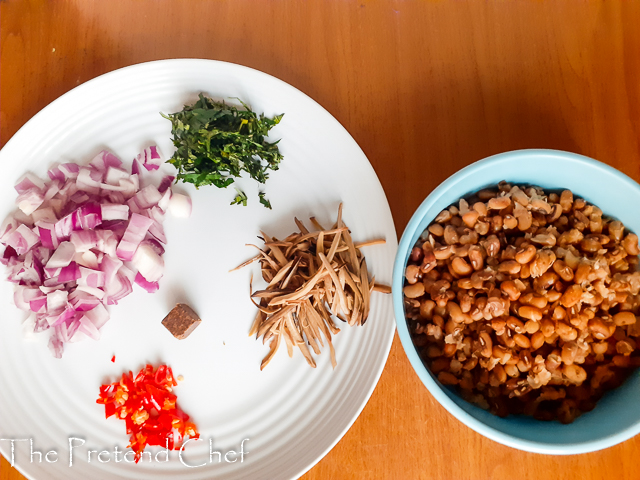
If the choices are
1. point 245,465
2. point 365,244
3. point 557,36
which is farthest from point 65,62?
point 557,36

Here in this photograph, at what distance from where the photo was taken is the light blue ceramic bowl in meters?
0.86

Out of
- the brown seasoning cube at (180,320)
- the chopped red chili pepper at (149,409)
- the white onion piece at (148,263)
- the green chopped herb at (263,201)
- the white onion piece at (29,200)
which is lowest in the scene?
the chopped red chili pepper at (149,409)

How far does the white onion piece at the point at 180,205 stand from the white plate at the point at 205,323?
0.09ft

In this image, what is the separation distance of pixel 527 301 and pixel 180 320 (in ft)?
2.75

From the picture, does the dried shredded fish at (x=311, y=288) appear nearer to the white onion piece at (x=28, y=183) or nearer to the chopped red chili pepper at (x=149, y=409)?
the chopped red chili pepper at (x=149, y=409)

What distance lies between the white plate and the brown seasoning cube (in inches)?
2.0

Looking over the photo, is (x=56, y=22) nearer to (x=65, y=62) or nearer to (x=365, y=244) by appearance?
(x=65, y=62)

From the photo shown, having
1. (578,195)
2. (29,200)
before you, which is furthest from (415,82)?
(29,200)

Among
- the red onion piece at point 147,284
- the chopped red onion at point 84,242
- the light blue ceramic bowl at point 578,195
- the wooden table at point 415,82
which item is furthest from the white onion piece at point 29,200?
the light blue ceramic bowl at point 578,195

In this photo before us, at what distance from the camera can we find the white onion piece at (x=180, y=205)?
1.20 m

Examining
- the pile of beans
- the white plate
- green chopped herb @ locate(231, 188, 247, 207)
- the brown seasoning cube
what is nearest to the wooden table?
the white plate

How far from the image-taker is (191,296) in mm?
1216

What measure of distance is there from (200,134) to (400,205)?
1.88 ft

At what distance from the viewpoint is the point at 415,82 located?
125 centimetres
